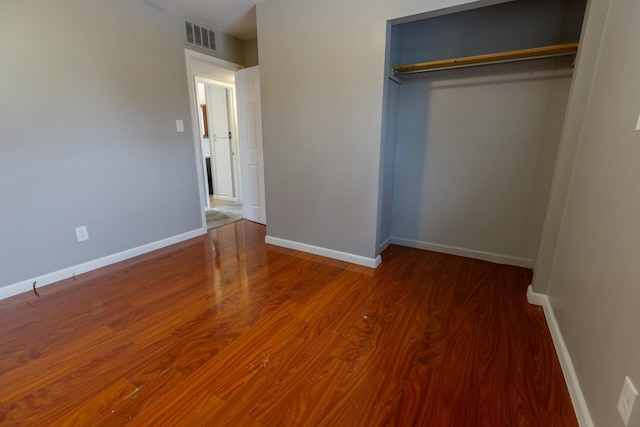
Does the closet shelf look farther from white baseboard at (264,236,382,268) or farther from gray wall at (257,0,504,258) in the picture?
white baseboard at (264,236,382,268)

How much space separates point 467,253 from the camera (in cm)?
285

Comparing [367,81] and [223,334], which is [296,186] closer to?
[367,81]

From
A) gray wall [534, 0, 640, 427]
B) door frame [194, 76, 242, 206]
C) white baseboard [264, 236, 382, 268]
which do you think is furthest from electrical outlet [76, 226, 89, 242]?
gray wall [534, 0, 640, 427]

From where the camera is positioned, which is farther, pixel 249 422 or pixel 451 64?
pixel 451 64

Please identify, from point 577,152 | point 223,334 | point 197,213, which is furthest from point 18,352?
point 577,152

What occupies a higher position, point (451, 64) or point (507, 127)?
point (451, 64)

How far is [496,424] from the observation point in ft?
3.89

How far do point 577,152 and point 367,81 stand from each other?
1467mm

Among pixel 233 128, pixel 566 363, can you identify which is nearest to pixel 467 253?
pixel 566 363

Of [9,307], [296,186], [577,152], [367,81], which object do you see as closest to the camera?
[577,152]

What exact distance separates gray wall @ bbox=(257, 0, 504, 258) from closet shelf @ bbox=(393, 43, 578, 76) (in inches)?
16.5

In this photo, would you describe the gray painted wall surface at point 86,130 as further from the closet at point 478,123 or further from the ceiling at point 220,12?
the closet at point 478,123

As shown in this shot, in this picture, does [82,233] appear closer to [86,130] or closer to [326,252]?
[86,130]

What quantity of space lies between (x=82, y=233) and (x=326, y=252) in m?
2.14
